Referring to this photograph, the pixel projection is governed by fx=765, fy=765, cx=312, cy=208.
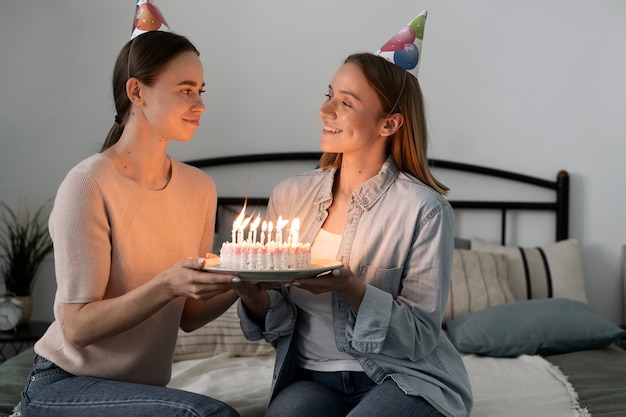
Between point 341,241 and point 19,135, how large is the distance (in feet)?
7.46

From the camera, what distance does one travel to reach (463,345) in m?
2.99

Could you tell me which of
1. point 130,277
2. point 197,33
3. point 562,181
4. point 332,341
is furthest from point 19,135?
point 562,181

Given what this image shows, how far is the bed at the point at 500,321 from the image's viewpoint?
243 cm

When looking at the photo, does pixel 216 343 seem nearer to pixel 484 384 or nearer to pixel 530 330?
pixel 484 384

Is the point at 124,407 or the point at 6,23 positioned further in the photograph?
the point at 6,23

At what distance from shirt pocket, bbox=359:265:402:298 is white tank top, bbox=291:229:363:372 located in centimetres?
11

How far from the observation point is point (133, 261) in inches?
71.7

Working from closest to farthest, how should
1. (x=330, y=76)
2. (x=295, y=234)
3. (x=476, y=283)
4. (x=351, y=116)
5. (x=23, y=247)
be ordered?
1. (x=295, y=234)
2. (x=351, y=116)
3. (x=476, y=283)
4. (x=23, y=247)
5. (x=330, y=76)

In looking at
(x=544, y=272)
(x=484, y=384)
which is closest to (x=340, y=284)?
(x=484, y=384)

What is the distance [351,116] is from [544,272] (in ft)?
6.28

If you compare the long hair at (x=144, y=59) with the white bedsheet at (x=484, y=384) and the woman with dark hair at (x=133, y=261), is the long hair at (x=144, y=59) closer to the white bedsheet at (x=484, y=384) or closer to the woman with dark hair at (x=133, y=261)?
the woman with dark hair at (x=133, y=261)

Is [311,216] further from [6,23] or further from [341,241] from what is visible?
[6,23]

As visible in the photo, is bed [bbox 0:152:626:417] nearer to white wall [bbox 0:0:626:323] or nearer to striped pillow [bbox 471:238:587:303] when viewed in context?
striped pillow [bbox 471:238:587:303]

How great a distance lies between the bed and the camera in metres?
2.43
